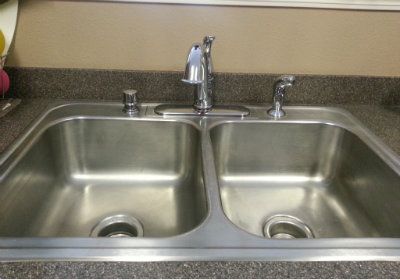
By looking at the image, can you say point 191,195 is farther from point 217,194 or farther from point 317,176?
point 317,176

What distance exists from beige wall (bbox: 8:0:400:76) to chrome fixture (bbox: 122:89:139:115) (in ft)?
0.39

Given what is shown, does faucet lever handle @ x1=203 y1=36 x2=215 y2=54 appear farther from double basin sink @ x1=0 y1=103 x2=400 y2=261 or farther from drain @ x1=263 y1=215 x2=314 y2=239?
drain @ x1=263 y1=215 x2=314 y2=239

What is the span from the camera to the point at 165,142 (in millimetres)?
943

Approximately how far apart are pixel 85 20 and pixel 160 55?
24cm

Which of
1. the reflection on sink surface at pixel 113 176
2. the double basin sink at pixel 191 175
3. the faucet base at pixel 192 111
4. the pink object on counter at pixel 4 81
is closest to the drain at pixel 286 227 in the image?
the double basin sink at pixel 191 175

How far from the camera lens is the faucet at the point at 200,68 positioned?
83cm

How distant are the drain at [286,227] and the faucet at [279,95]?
313 millimetres

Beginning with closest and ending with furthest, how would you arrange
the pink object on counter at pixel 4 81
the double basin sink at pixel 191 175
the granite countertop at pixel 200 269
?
the granite countertop at pixel 200 269, the double basin sink at pixel 191 175, the pink object on counter at pixel 4 81

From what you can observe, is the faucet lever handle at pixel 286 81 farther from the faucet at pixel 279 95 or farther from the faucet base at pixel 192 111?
the faucet base at pixel 192 111

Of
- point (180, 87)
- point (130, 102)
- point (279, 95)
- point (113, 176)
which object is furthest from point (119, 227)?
point (279, 95)

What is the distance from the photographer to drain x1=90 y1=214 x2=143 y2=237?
0.81m

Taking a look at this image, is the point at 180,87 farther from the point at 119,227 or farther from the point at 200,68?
the point at 119,227

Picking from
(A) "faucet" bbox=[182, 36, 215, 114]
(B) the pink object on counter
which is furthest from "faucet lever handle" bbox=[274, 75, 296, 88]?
(B) the pink object on counter

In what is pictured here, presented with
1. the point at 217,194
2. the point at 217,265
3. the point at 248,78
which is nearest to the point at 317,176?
the point at 248,78
